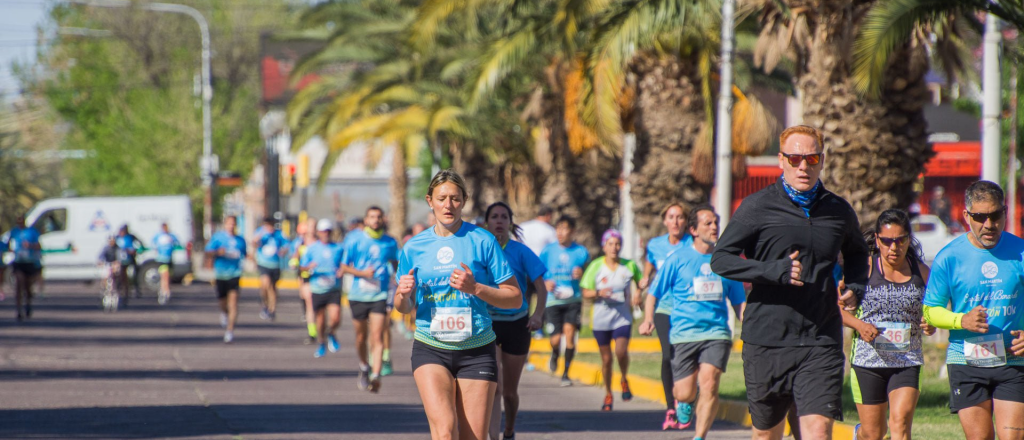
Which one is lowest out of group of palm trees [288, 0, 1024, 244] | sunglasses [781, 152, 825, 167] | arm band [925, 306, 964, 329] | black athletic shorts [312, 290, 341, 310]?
black athletic shorts [312, 290, 341, 310]

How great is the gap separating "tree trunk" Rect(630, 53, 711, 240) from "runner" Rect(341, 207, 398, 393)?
5.96 metres

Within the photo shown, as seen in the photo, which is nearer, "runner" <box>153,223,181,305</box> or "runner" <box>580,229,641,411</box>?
"runner" <box>580,229,641,411</box>

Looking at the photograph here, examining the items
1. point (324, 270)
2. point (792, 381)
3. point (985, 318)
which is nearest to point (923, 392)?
point (985, 318)

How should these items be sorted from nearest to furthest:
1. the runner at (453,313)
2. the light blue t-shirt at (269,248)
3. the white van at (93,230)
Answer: the runner at (453,313), the light blue t-shirt at (269,248), the white van at (93,230)

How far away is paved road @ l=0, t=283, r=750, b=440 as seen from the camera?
10.6m

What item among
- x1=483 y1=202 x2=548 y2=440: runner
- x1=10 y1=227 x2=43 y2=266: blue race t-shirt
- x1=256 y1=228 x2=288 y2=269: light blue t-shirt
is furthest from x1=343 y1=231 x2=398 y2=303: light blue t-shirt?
x1=10 y1=227 x2=43 y2=266: blue race t-shirt

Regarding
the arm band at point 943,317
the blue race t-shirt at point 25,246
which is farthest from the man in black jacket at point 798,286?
the blue race t-shirt at point 25,246

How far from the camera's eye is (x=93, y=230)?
37.0m

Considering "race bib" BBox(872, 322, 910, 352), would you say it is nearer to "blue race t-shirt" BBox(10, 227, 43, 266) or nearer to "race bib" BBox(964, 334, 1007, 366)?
"race bib" BBox(964, 334, 1007, 366)

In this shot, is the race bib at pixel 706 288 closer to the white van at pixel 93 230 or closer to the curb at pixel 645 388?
the curb at pixel 645 388

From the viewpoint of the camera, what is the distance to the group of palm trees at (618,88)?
13430 millimetres

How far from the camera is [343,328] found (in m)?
24.3

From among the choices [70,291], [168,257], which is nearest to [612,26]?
[168,257]

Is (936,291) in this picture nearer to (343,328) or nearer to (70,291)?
(343,328)
